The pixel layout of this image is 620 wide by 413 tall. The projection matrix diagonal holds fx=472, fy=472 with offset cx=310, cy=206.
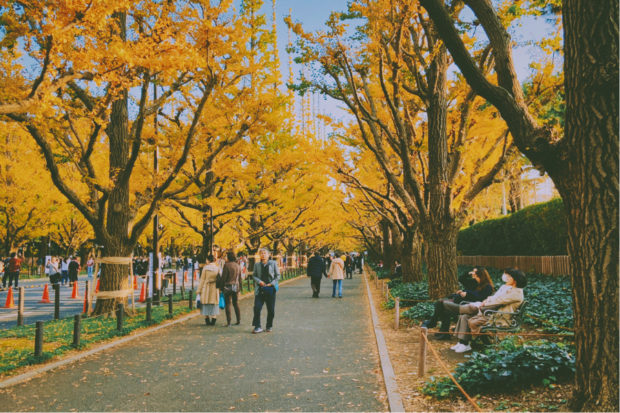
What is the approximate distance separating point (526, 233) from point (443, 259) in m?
10.8

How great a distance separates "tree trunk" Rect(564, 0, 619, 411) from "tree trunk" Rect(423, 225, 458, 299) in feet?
23.2

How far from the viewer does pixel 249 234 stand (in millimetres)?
25750

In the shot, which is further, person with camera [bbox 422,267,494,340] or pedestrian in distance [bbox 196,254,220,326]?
pedestrian in distance [bbox 196,254,220,326]

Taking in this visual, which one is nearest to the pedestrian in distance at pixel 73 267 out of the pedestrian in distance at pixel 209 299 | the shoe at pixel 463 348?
the pedestrian in distance at pixel 209 299

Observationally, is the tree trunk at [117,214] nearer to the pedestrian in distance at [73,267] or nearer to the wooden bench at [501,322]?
the wooden bench at [501,322]

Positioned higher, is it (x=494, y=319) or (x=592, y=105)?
(x=592, y=105)

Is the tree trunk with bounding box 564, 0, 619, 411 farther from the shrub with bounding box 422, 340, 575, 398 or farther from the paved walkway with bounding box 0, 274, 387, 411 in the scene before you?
the paved walkway with bounding box 0, 274, 387, 411

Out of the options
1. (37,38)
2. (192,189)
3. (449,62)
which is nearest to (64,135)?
(37,38)

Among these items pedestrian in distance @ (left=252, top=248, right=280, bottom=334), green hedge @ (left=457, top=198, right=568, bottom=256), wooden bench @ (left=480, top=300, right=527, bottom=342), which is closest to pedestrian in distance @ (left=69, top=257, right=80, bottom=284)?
pedestrian in distance @ (left=252, top=248, right=280, bottom=334)

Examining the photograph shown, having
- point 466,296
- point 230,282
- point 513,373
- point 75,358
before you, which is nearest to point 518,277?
point 466,296

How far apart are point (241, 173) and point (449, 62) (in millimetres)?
7709

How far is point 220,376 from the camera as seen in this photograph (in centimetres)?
646

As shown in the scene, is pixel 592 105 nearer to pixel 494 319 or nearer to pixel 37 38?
pixel 494 319

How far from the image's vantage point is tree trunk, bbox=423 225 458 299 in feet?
37.0
